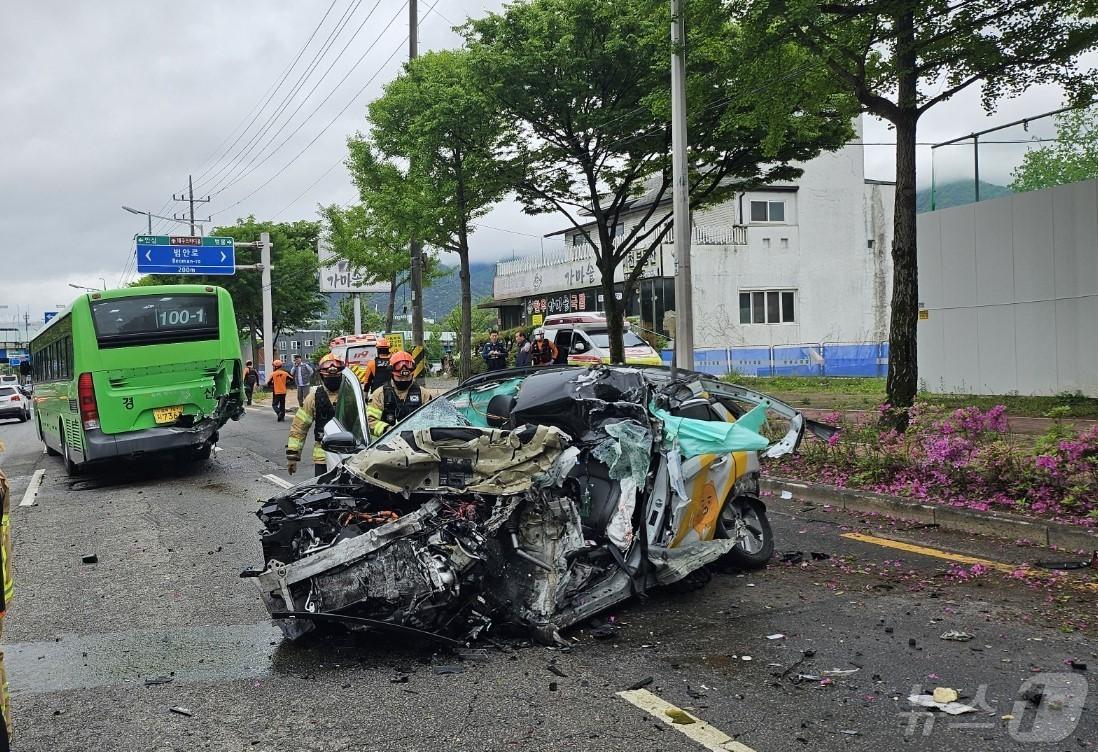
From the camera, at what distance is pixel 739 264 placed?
36344mm

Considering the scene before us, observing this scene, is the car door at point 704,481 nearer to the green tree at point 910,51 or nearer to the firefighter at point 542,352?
the green tree at point 910,51

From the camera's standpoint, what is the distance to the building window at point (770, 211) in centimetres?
3741

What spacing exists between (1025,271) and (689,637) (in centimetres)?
1474

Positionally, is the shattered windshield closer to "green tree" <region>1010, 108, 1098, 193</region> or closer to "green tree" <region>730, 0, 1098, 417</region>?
"green tree" <region>730, 0, 1098, 417</region>

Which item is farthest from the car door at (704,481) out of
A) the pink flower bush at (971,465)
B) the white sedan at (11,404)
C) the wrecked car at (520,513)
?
the white sedan at (11,404)

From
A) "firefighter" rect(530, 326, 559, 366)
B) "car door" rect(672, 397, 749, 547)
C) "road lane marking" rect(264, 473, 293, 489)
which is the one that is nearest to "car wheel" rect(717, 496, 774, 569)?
"car door" rect(672, 397, 749, 547)

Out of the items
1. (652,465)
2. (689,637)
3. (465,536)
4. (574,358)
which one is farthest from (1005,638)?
(574,358)

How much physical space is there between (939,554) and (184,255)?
35.8m

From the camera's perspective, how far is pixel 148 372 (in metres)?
13.2

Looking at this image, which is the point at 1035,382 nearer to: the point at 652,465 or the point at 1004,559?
the point at 1004,559

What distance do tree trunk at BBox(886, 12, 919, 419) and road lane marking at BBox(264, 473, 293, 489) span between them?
7.61 metres

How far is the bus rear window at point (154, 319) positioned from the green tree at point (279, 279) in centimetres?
4230

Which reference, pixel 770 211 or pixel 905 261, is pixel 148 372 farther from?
pixel 770 211

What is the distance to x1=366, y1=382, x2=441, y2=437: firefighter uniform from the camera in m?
8.04
